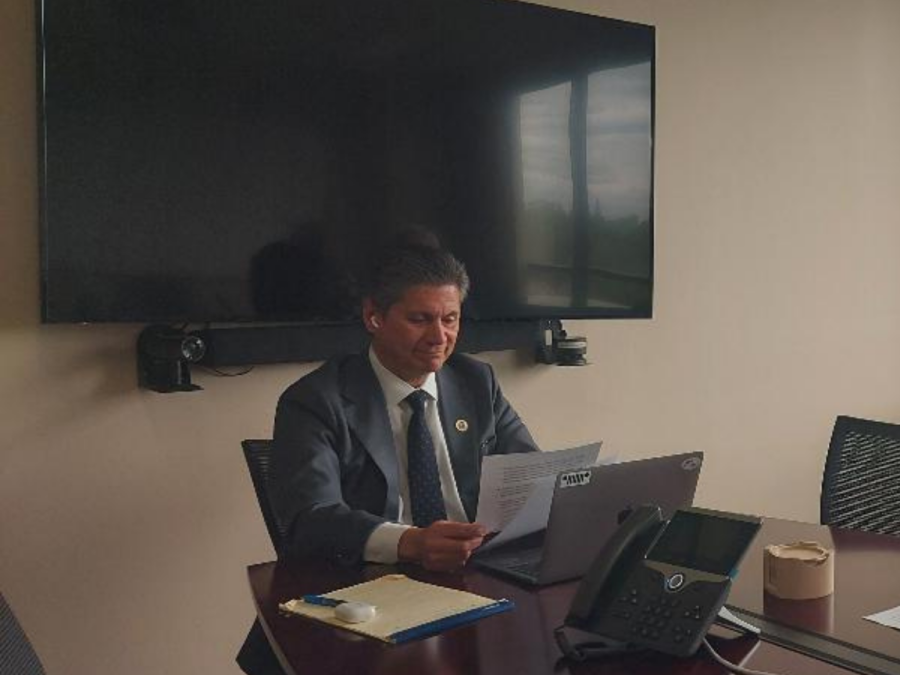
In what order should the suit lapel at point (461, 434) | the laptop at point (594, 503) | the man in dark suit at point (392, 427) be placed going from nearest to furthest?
the laptop at point (594, 503), the man in dark suit at point (392, 427), the suit lapel at point (461, 434)

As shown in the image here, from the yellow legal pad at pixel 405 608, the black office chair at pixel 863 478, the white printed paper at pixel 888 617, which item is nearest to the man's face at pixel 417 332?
the yellow legal pad at pixel 405 608

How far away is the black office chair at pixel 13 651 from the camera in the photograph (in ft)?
3.61

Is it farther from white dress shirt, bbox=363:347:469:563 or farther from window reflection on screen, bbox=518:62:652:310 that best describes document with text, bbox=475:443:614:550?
window reflection on screen, bbox=518:62:652:310

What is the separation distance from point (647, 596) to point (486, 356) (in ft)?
5.74

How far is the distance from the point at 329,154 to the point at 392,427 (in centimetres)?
89

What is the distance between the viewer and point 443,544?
1543mm

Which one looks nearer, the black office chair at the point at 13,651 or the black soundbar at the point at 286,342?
the black office chair at the point at 13,651

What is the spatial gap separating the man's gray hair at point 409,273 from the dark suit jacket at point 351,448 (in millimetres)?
133

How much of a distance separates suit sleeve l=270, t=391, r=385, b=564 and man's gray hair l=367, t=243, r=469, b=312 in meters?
0.26

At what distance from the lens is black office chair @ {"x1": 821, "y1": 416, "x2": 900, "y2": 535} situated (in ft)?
7.55

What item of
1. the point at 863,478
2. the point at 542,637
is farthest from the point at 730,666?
the point at 863,478

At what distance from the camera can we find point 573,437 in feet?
10.4

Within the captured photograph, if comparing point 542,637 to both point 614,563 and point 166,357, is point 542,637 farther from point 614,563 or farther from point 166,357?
point 166,357

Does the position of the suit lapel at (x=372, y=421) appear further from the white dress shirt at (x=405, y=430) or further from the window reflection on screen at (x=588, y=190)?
the window reflection on screen at (x=588, y=190)
